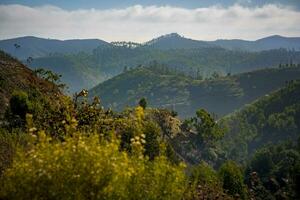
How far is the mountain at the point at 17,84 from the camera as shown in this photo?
52.6 metres

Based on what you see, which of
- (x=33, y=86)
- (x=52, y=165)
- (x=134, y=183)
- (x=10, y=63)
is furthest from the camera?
(x=10, y=63)

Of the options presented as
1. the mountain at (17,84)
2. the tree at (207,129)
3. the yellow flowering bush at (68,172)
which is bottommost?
the tree at (207,129)

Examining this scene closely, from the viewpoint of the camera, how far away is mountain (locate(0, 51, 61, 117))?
5256 centimetres

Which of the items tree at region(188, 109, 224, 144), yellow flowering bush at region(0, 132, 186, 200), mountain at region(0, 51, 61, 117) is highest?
yellow flowering bush at region(0, 132, 186, 200)

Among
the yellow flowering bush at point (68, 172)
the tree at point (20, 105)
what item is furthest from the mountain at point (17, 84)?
the yellow flowering bush at point (68, 172)

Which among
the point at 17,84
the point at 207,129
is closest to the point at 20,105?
the point at 17,84

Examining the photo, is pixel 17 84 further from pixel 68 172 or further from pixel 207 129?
pixel 207 129

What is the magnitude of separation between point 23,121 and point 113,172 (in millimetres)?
29433

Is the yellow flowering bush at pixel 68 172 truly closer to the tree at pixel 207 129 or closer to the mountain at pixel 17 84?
the mountain at pixel 17 84

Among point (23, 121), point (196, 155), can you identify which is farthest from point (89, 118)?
point (196, 155)

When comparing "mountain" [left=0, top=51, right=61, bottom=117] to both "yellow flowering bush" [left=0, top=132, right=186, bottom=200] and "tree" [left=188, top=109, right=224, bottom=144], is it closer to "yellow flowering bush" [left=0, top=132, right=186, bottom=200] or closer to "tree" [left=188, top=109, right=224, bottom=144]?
"yellow flowering bush" [left=0, top=132, right=186, bottom=200]

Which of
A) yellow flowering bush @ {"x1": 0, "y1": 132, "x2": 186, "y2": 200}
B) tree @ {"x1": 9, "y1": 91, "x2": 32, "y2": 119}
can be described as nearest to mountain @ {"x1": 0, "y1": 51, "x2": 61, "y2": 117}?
tree @ {"x1": 9, "y1": 91, "x2": 32, "y2": 119}

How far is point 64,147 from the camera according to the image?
942 cm

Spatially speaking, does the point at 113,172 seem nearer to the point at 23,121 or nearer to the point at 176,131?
the point at 23,121
